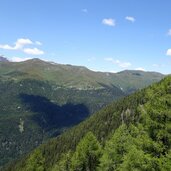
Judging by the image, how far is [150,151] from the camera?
3278 centimetres

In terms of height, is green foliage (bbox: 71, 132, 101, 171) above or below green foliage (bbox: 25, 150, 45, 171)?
above

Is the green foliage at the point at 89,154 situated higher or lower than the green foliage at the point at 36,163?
higher

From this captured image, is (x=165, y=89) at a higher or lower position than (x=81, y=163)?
higher

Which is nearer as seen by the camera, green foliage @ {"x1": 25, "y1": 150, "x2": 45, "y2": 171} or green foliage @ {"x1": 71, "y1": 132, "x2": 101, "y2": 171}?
green foliage @ {"x1": 71, "y1": 132, "x2": 101, "y2": 171}

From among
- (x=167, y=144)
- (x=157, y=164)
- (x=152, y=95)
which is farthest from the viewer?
(x=152, y=95)

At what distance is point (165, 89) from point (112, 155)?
16.3 meters

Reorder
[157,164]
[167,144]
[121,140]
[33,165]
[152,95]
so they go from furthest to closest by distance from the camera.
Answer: [33,165] → [121,140] → [152,95] → [167,144] → [157,164]

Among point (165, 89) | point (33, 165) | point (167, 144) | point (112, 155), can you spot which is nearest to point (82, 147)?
point (112, 155)

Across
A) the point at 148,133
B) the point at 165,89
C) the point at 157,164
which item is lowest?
the point at 157,164

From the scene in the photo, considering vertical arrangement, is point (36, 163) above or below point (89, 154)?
below

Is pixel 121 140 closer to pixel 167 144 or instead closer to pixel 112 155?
pixel 112 155

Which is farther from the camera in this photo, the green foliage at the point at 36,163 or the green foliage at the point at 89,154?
the green foliage at the point at 36,163

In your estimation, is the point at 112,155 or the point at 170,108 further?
the point at 112,155

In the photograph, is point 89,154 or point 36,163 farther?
point 36,163
